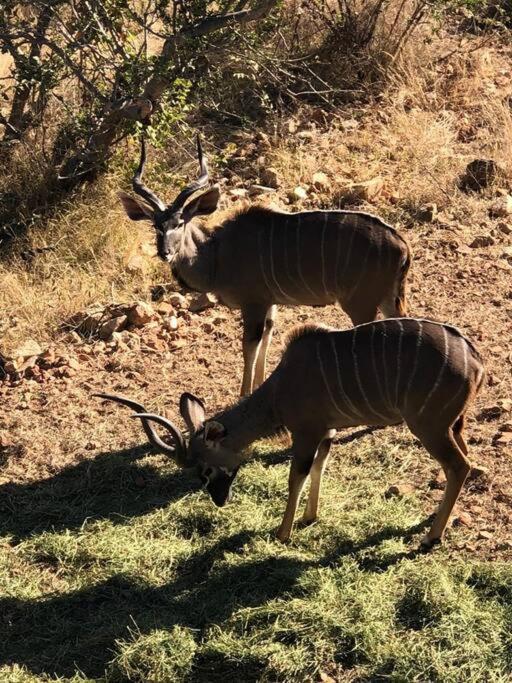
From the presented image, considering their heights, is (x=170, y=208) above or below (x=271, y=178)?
below

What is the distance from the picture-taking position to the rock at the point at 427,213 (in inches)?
310

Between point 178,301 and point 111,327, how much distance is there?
1.91ft

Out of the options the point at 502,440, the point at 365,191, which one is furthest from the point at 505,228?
the point at 502,440

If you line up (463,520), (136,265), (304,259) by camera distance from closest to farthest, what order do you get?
(463,520) → (304,259) → (136,265)

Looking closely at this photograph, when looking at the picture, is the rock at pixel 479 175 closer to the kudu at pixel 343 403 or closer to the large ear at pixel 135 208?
the large ear at pixel 135 208

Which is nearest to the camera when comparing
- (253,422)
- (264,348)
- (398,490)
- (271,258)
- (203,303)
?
(253,422)

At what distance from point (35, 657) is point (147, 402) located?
80.4 inches

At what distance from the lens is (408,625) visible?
4258 mm

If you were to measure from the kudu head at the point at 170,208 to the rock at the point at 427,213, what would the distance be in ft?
8.25

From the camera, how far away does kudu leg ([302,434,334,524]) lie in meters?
4.93

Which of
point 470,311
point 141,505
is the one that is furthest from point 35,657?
point 470,311

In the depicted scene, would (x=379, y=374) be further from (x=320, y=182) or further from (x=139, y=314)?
(x=320, y=182)

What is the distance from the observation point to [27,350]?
21.6ft

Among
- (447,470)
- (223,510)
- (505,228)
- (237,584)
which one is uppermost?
(505,228)
